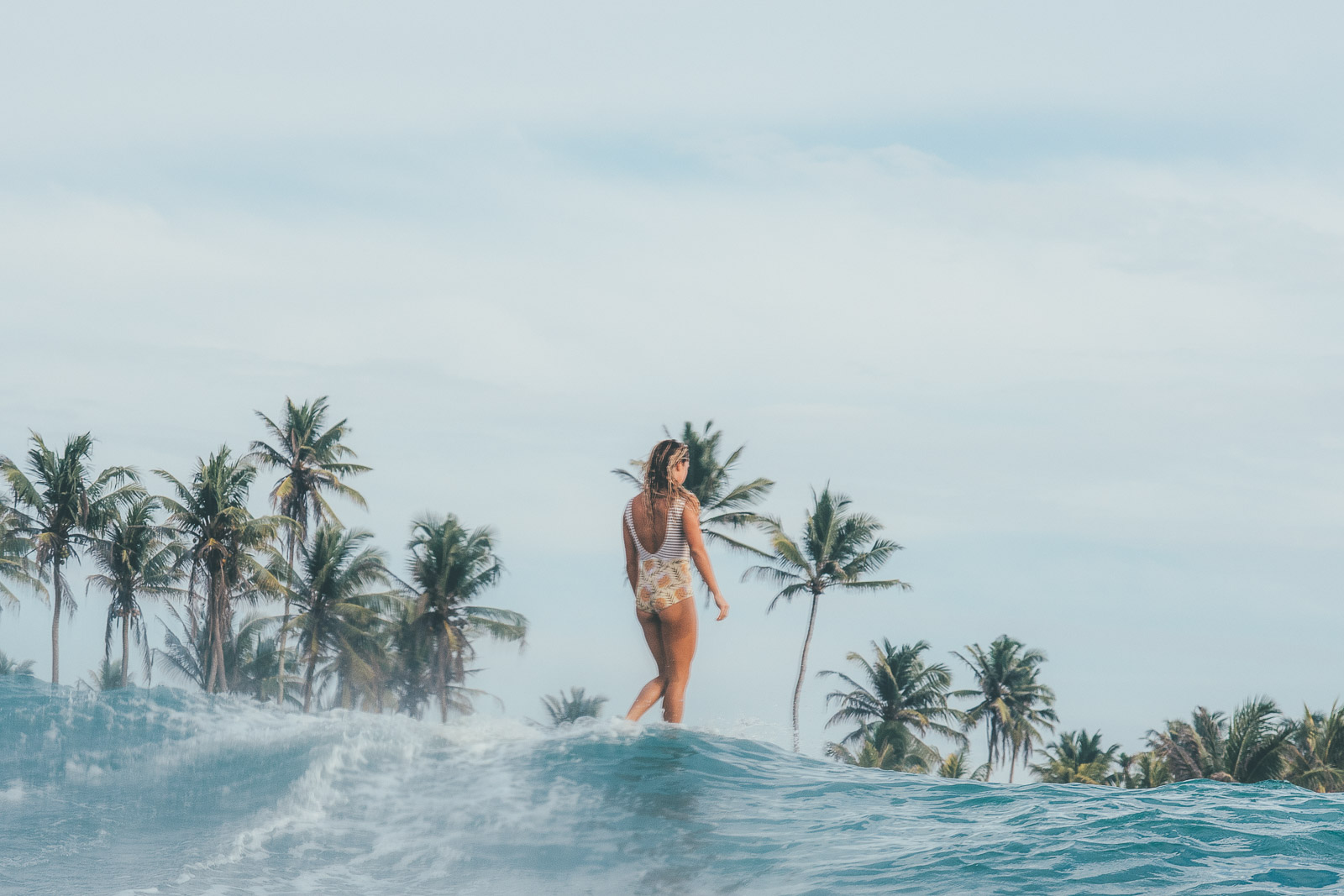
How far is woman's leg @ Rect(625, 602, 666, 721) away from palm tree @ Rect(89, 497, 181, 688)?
118 feet

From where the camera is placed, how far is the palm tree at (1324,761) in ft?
93.0

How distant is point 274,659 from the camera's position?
4731cm

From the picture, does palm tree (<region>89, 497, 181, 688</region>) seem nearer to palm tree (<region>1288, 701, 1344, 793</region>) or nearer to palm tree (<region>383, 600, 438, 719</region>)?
palm tree (<region>383, 600, 438, 719</region>)

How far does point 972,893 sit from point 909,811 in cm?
155

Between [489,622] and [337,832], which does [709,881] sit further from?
[489,622]

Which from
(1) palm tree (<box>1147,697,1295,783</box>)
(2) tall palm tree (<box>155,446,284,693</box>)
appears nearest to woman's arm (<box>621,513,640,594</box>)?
(1) palm tree (<box>1147,697,1295,783</box>)

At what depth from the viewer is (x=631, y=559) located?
8.12m

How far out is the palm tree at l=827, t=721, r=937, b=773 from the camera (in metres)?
41.1

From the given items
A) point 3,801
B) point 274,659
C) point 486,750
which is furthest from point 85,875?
point 274,659

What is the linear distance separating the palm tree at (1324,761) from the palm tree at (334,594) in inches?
1225

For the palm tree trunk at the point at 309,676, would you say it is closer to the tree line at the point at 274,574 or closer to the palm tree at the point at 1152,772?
the tree line at the point at 274,574

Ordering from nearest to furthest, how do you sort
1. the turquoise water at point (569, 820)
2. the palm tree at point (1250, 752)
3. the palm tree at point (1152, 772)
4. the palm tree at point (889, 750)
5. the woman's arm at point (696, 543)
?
the turquoise water at point (569, 820) → the woman's arm at point (696, 543) → the palm tree at point (1250, 752) → the palm tree at point (1152, 772) → the palm tree at point (889, 750)

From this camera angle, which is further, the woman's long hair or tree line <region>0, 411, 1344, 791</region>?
tree line <region>0, 411, 1344, 791</region>

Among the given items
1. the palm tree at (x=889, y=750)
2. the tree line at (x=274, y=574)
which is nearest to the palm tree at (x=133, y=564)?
the tree line at (x=274, y=574)
